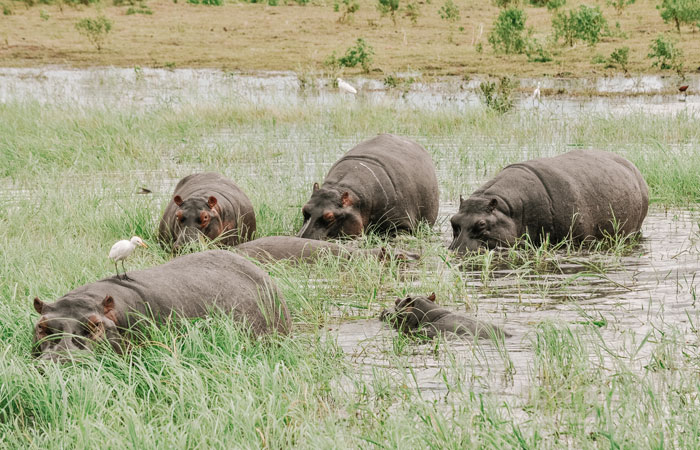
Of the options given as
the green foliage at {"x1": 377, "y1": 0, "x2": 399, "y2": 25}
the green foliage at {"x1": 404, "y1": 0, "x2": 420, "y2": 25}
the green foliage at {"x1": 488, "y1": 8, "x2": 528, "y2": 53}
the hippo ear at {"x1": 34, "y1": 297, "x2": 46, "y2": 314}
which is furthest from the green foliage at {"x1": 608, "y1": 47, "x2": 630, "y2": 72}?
the hippo ear at {"x1": 34, "y1": 297, "x2": 46, "y2": 314}

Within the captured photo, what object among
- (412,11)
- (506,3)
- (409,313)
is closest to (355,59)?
(412,11)

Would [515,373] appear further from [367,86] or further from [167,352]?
[367,86]

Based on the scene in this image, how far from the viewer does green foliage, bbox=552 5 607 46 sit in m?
25.0

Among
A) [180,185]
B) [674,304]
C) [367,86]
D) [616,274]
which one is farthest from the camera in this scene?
[367,86]

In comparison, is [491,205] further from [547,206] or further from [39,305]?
[39,305]

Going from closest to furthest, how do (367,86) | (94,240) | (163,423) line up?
(163,423), (94,240), (367,86)

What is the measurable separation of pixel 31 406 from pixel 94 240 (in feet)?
12.0

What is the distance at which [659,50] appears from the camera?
73.6 feet

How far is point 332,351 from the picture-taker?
17.2ft

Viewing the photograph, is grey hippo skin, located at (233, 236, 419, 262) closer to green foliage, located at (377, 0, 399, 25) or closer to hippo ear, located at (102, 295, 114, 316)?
hippo ear, located at (102, 295, 114, 316)

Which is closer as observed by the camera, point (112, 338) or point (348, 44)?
point (112, 338)

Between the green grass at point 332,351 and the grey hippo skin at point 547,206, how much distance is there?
0.18 metres

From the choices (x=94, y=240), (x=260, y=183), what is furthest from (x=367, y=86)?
(x=94, y=240)

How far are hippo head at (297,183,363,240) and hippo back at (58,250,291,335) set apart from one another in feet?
8.45
